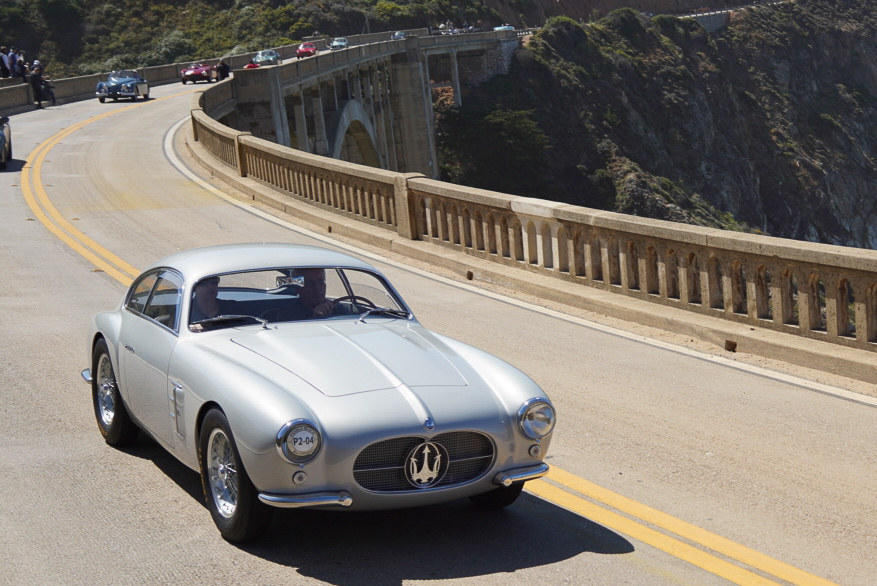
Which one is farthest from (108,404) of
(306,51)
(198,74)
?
(306,51)

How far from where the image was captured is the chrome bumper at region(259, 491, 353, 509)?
15.2 feet

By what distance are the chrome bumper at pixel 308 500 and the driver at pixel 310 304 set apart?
57.4 inches

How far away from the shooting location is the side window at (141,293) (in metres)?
6.41

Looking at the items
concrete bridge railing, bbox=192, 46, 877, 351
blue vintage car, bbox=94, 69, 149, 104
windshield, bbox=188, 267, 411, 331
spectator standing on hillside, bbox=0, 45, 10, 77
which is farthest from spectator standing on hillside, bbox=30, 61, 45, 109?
windshield, bbox=188, 267, 411, 331

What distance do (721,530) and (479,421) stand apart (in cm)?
140

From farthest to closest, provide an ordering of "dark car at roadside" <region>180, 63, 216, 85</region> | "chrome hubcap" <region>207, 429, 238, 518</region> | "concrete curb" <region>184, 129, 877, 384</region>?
"dark car at roadside" <region>180, 63, 216, 85</region> < "concrete curb" <region>184, 129, 877, 384</region> < "chrome hubcap" <region>207, 429, 238, 518</region>

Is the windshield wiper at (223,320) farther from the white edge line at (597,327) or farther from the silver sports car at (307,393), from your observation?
the white edge line at (597,327)

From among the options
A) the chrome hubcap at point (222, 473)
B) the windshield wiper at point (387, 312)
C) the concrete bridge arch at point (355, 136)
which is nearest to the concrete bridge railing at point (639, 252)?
the windshield wiper at point (387, 312)

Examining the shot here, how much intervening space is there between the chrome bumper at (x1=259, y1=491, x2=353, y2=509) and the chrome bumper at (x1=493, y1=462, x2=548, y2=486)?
0.76 meters

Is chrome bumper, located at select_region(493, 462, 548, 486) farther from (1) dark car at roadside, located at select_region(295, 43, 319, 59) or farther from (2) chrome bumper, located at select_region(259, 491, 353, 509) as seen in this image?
(1) dark car at roadside, located at select_region(295, 43, 319, 59)

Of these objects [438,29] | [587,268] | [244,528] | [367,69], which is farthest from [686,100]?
[244,528]

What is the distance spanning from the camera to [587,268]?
10.9 meters

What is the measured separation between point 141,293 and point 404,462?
251cm

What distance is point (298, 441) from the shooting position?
4648mm
